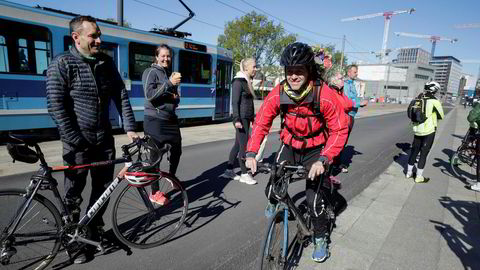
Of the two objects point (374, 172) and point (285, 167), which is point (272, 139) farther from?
point (285, 167)

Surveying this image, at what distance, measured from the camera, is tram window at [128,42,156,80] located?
9.23m

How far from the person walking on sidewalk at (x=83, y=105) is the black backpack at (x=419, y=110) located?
5138 millimetres

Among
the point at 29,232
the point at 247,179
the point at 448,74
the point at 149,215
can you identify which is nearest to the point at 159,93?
the point at 149,215

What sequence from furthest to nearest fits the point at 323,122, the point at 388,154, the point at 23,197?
the point at 388,154, the point at 323,122, the point at 23,197

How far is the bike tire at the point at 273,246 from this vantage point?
213 cm

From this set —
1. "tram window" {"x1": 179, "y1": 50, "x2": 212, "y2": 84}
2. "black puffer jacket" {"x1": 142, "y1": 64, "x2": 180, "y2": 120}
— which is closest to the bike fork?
"black puffer jacket" {"x1": 142, "y1": 64, "x2": 180, "y2": 120}

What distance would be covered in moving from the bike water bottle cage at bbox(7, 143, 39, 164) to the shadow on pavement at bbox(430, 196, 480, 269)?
13.2ft

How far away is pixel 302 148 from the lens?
265cm

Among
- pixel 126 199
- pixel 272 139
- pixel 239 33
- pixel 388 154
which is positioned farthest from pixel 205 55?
pixel 239 33

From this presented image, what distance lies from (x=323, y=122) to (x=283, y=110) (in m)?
0.37

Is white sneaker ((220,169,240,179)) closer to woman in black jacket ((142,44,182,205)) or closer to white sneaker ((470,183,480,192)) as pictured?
woman in black jacket ((142,44,182,205))

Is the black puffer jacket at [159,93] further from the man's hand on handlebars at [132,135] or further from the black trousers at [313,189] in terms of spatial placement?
the black trousers at [313,189]

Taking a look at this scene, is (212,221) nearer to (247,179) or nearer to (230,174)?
(247,179)

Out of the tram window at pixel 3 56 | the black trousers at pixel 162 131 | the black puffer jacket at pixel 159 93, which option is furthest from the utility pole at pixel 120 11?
the black trousers at pixel 162 131
